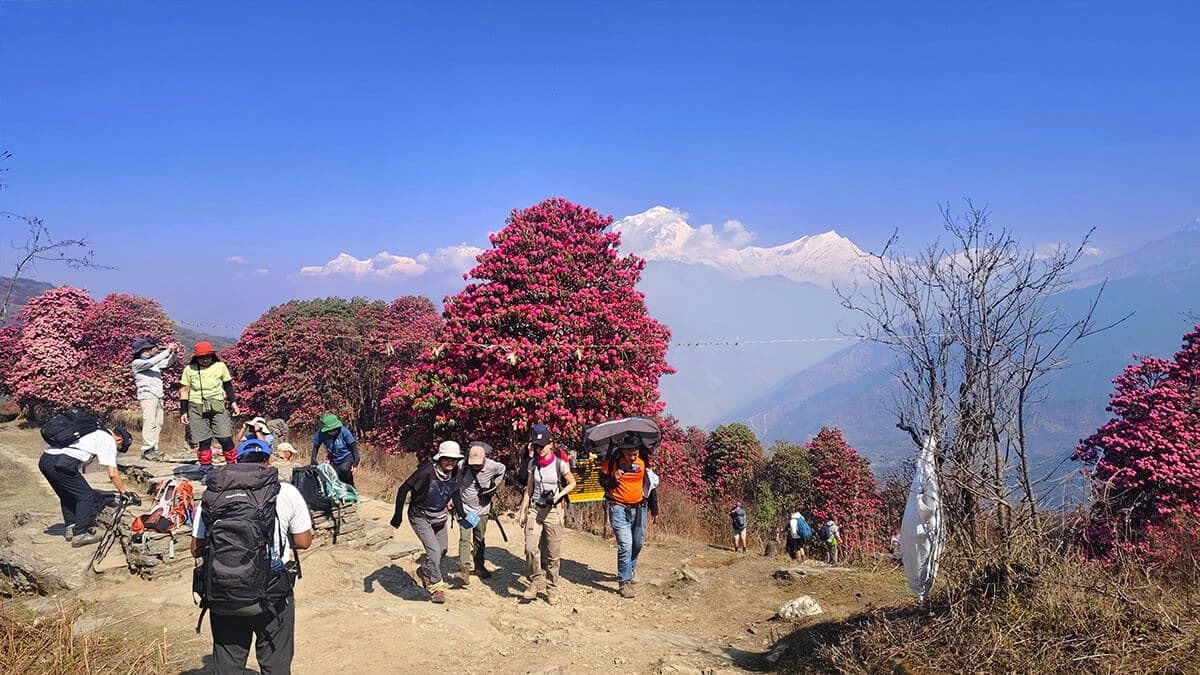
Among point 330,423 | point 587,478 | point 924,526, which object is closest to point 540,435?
point 587,478

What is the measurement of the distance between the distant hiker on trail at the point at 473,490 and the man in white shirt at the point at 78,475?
4.12 meters

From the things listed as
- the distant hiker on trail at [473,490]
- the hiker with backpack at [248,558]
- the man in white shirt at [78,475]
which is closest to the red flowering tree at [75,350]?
the man in white shirt at [78,475]

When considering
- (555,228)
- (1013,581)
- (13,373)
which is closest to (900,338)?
(1013,581)

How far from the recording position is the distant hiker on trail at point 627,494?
714 centimetres

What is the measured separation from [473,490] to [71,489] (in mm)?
5011

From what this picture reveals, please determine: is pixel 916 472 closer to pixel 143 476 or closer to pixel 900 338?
pixel 900 338

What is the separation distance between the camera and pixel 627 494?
7141 mm

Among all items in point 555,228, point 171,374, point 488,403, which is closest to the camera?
point 488,403

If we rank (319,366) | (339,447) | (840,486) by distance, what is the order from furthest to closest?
(840,486)
(319,366)
(339,447)

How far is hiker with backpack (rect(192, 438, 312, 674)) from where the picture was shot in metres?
3.75

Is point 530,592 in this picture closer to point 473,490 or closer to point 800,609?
point 473,490

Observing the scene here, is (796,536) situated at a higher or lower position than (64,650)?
lower

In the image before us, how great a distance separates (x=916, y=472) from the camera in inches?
186

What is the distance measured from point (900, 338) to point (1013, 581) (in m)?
1.89
